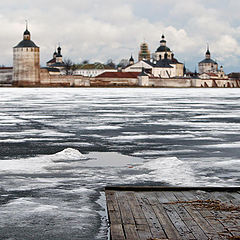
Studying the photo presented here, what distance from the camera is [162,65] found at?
84312 mm

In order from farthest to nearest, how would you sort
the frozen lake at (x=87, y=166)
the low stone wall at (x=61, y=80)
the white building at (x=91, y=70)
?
the white building at (x=91, y=70)
the low stone wall at (x=61, y=80)
the frozen lake at (x=87, y=166)

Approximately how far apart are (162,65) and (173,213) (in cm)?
8192

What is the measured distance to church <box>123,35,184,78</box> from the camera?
274ft

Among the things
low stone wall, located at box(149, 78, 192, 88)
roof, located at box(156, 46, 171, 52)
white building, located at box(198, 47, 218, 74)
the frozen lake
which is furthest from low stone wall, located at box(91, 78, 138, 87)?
the frozen lake

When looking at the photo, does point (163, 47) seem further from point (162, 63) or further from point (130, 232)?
point (130, 232)

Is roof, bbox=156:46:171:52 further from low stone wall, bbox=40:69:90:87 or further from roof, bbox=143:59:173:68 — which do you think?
low stone wall, bbox=40:69:90:87

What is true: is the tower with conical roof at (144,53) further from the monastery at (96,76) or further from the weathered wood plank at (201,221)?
the weathered wood plank at (201,221)

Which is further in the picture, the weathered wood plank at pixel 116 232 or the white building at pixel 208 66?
the white building at pixel 208 66

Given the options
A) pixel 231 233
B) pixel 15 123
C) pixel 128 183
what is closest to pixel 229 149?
pixel 128 183

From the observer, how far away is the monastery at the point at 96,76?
63.9 m

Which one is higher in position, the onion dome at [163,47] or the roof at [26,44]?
the onion dome at [163,47]

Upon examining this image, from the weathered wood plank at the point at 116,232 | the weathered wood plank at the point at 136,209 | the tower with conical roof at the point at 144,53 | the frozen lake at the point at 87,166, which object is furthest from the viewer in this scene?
the tower with conical roof at the point at 144,53

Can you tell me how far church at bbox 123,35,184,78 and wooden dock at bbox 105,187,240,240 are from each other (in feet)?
250

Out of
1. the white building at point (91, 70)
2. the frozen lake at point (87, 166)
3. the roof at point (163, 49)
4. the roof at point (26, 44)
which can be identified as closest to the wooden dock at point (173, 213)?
the frozen lake at point (87, 166)
